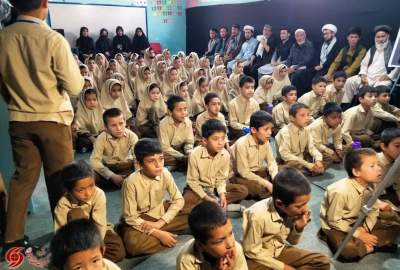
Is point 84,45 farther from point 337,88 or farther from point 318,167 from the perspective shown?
point 318,167

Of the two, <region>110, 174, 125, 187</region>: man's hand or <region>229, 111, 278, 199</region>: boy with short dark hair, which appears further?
<region>110, 174, 125, 187</region>: man's hand

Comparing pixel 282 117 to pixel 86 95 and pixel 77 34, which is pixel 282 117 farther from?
pixel 77 34

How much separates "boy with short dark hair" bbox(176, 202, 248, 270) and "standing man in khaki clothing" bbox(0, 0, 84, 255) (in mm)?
805

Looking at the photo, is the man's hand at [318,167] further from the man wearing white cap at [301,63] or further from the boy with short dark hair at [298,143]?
the man wearing white cap at [301,63]

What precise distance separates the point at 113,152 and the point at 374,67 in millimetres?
3645

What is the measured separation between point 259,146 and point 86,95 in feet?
6.17

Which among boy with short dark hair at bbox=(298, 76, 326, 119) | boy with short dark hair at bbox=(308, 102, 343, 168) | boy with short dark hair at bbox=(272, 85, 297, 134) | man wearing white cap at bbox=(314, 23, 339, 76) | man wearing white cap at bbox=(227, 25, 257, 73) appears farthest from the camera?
man wearing white cap at bbox=(227, 25, 257, 73)

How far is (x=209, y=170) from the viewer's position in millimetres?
2201

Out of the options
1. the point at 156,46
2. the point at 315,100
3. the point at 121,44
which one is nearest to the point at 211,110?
the point at 315,100

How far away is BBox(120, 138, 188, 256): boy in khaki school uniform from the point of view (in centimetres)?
177

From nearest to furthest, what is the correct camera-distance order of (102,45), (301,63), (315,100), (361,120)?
(361,120), (315,100), (301,63), (102,45)

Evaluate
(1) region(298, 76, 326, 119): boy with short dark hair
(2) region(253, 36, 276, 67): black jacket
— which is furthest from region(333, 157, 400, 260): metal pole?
(2) region(253, 36, 276, 67): black jacket

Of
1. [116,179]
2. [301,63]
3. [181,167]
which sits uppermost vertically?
[301,63]

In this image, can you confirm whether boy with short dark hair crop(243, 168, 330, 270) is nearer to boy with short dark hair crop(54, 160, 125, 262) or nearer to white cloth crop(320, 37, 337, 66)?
boy with short dark hair crop(54, 160, 125, 262)
